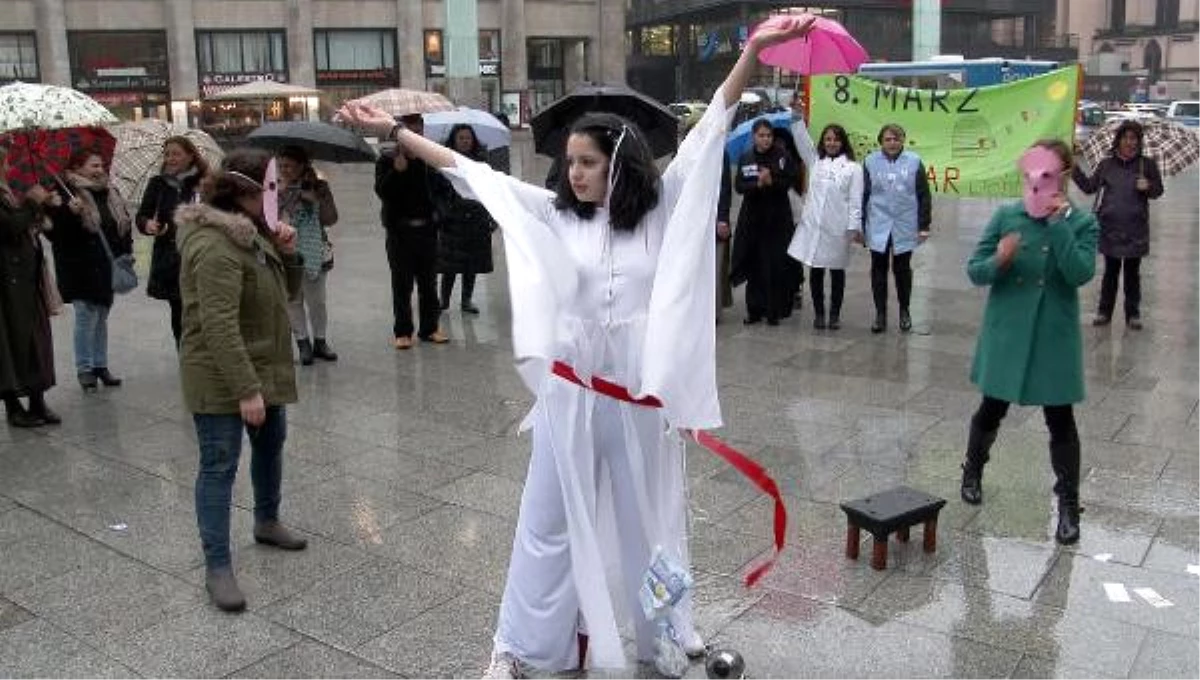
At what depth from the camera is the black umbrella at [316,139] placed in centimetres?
761

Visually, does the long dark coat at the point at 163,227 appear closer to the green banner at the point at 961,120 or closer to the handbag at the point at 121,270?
the handbag at the point at 121,270

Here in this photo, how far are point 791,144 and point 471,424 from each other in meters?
4.23

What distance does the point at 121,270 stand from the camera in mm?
7840

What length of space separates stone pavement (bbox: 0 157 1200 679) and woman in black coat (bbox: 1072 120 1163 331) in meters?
0.61

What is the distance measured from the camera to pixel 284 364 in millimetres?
4508

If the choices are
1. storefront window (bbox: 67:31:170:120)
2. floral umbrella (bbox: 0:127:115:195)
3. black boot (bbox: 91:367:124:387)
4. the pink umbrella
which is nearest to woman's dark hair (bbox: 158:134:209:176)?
floral umbrella (bbox: 0:127:115:195)

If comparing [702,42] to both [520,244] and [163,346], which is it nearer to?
[163,346]

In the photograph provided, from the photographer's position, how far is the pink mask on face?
4770mm

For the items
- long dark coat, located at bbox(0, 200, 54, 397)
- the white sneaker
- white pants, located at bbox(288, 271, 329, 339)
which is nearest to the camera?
the white sneaker

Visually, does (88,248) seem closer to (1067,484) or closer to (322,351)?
(322,351)

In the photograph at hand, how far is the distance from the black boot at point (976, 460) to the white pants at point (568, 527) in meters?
2.22

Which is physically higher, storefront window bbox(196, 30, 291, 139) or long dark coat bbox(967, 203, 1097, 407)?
storefront window bbox(196, 30, 291, 139)

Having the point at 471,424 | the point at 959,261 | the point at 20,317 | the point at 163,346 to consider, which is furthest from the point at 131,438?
the point at 959,261

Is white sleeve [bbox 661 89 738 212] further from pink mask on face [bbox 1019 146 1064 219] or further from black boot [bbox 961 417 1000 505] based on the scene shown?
black boot [bbox 961 417 1000 505]
